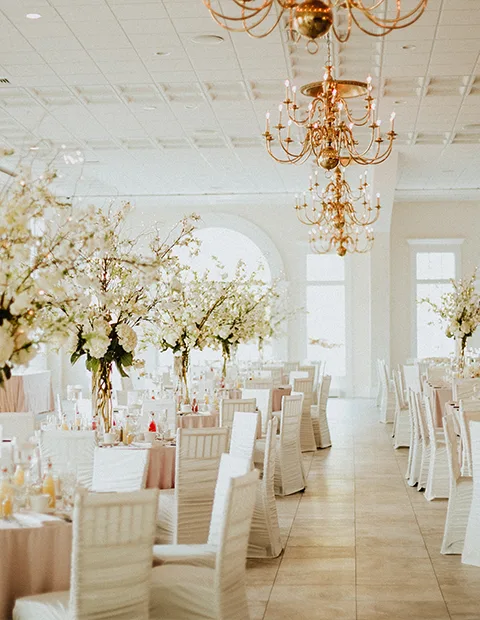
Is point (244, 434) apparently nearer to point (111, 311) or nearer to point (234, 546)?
point (111, 311)

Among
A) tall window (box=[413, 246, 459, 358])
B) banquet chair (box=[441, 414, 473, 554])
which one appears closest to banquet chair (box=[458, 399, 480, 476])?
banquet chair (box=[441, 414, 473, 554])

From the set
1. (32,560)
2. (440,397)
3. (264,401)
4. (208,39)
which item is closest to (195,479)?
(32,560)

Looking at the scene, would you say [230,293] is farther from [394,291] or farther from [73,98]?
[394,291]

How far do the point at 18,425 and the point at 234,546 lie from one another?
3.91 metres

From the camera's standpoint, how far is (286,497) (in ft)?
30.3

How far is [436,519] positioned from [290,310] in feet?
42.5

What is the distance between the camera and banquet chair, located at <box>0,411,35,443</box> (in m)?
7.79

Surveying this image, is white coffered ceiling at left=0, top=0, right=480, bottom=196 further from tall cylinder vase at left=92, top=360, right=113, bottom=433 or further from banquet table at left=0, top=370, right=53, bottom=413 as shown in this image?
banquet table at left=0, top=370, right=53, bottom=413

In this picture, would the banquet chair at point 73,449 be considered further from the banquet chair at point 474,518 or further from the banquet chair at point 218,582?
the banquet chair at point 474,518

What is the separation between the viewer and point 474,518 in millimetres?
6438

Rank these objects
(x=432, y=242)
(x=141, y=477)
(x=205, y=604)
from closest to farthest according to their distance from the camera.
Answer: (x=205, y=604), (x=141, y=477), (x=432, y=242)

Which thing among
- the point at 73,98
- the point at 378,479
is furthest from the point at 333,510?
the point at 73,98

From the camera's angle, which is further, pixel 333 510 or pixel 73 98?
pixel 73 98

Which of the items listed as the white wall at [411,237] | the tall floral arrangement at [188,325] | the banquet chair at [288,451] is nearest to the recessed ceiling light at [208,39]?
the tall floral arrangement at [188,325]
